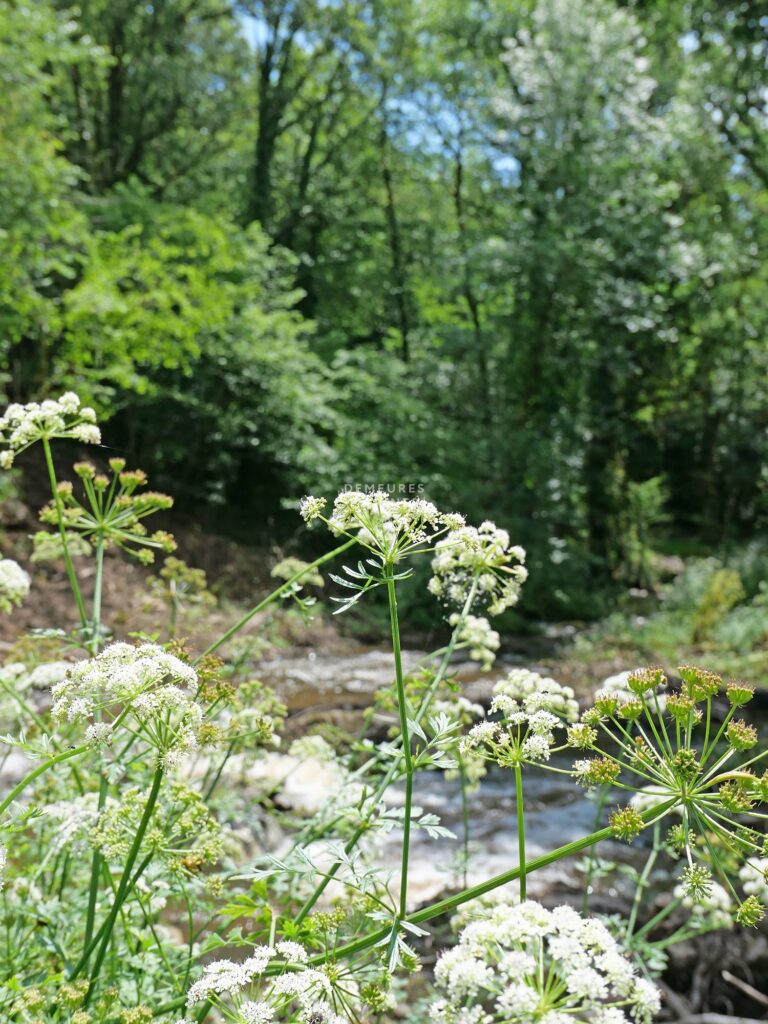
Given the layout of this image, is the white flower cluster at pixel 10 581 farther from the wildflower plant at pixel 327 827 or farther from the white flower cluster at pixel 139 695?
the white flower cluster at pixel 139 695

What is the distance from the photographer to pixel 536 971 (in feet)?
3.97

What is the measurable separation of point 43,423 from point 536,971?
1.61m

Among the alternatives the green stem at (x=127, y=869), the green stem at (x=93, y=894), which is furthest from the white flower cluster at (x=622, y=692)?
the green stem at (x=93, y=894)

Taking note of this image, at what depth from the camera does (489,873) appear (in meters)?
→ 4.96

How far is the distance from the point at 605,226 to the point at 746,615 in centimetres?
691

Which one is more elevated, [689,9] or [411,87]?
[689,9]

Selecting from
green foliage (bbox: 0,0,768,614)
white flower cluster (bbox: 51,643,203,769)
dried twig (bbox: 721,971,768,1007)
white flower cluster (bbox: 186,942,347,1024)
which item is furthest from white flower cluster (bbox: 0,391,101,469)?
green foliage (bbox: 0,0,768,614)

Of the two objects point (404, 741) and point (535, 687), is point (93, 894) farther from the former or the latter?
point (535, 687)

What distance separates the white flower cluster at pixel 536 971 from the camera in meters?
1.05

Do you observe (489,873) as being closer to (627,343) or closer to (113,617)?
(113,617)

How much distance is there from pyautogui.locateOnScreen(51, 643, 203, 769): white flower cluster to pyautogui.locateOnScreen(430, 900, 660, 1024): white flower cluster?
Result: 53 cm

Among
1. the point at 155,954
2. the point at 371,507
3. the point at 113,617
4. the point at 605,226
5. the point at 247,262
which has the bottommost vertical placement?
the point at 113,617

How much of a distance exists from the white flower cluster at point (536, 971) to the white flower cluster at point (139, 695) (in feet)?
1.74

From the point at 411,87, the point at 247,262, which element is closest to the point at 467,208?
the point at 411,87
